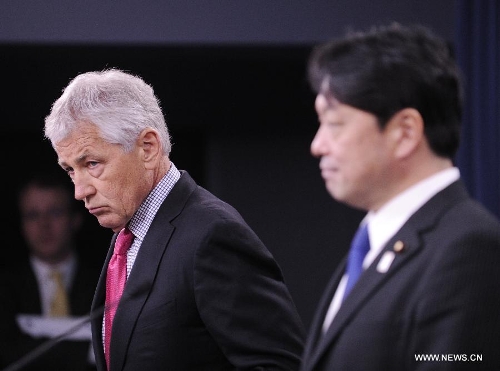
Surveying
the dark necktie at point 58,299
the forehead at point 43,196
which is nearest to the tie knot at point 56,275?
the dark necktie at point 58,299

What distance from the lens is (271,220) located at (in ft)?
13.1

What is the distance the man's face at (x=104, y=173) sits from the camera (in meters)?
1.65

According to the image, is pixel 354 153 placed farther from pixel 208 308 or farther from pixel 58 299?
pixel 58 299

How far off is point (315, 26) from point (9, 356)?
1742 millimetres

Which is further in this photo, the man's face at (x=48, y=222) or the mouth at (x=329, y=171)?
the man's face at (x=48, y=222)

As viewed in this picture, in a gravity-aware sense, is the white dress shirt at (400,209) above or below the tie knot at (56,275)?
above

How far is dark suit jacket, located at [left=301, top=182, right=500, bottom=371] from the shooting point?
100 cm

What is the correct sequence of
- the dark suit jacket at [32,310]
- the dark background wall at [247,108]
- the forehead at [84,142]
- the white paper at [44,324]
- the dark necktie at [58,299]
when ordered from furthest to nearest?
the dark necktie at [58,299] < the white paper at [44,324] < the dark suit jacket at [32,310] < the dark background wall at [247,108] < the forehead at [84,142]

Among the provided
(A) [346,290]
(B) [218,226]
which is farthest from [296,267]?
(A) [346,290]

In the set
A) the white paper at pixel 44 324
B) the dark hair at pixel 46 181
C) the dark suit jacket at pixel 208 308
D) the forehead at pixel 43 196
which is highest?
the dark suit jacket at pixel 208 308

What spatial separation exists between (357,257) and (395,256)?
0.10 metres

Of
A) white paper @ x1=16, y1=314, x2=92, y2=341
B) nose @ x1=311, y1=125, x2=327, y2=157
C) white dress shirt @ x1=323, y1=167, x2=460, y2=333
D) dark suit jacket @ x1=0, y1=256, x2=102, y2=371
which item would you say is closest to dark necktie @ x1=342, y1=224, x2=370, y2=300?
white dress shirt @ x1=323, y1=167, x2=460, y2=333

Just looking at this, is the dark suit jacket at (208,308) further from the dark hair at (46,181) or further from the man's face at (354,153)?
the dark hair at (46,181)

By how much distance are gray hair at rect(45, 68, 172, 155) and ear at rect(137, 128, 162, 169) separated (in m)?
0.01
